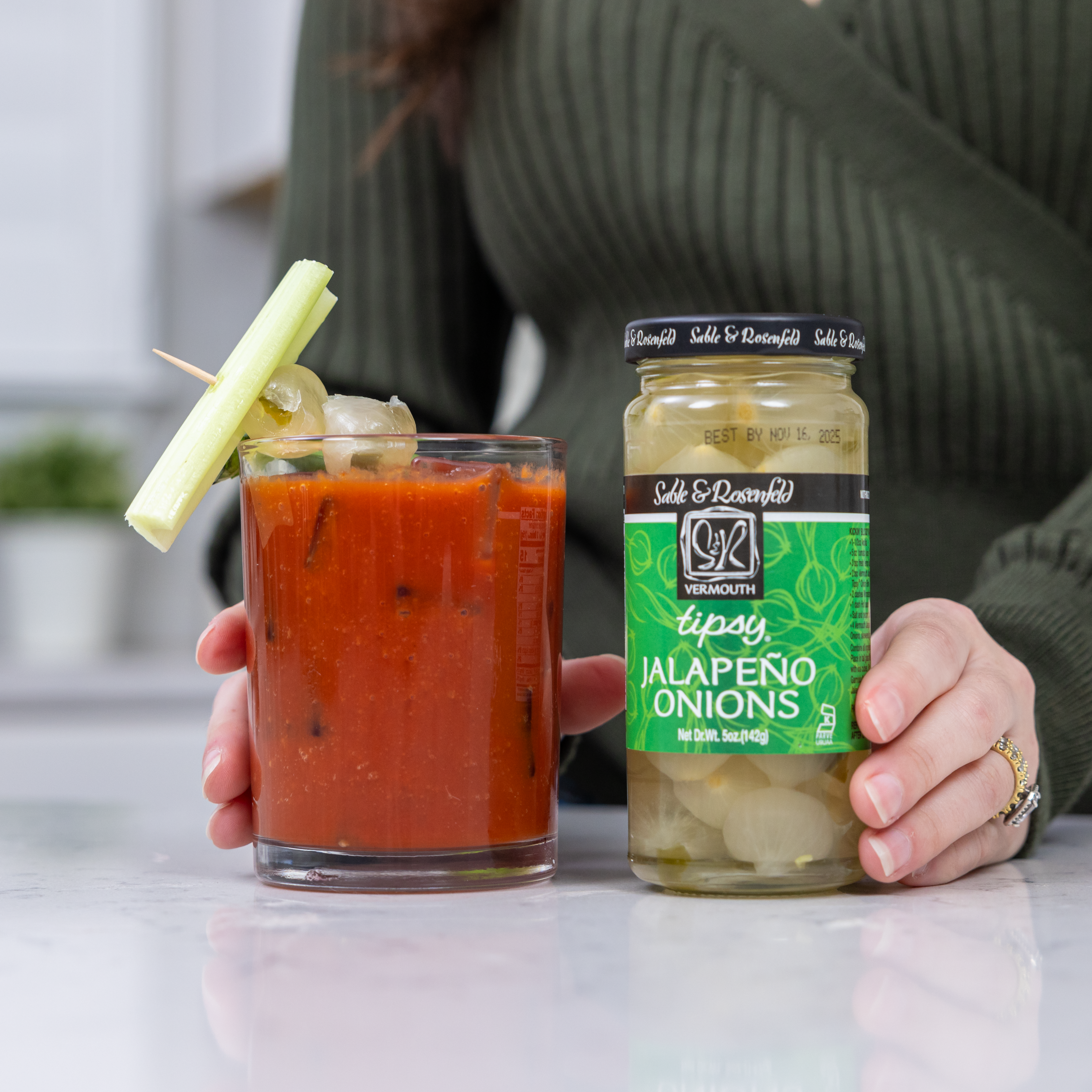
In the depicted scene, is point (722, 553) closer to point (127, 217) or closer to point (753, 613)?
point (753, 613)

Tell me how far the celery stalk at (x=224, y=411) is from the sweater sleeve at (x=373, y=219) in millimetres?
621

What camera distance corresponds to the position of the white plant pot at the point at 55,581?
2.55 meters

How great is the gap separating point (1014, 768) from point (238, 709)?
1.17 feet

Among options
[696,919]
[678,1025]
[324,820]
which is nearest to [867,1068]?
[678,1025]

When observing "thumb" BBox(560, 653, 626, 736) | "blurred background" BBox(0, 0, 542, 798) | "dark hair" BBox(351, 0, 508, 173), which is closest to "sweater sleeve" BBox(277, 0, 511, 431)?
"dark hair" BBox(351, 0, 508, 173)

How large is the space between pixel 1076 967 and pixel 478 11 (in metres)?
0.92

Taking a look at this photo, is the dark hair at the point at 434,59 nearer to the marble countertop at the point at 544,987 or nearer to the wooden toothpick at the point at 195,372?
the wooden toothpick at the point at 195,372

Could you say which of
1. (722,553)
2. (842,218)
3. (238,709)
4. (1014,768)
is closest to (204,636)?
(238,709)

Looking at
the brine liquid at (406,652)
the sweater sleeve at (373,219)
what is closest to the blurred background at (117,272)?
the sweater sleeve at (373,219)

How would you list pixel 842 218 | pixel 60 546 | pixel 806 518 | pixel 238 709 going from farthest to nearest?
pixel 60 546 < pixel 842 218 < pixel 238 709 < pixel 806 518

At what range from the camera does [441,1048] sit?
38cm

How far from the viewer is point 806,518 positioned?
1.77ft

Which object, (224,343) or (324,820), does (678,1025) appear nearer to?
(324,820)

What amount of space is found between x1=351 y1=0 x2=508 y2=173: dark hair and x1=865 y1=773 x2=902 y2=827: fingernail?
786 mm
